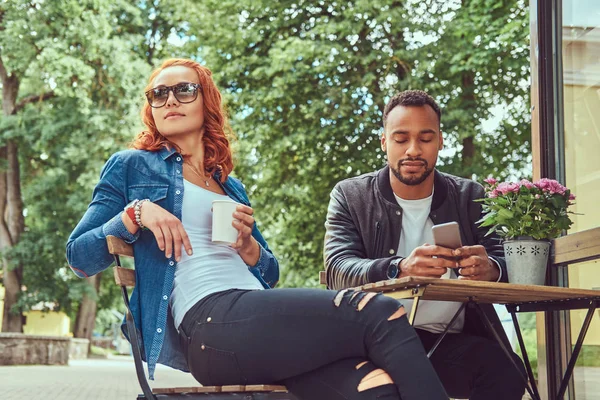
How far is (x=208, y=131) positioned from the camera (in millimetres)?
3027

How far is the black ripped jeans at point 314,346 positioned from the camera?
2094 millimetres

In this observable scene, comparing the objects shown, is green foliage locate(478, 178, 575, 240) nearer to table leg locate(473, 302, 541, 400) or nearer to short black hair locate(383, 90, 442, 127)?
table leg locate(473, 302, 541, 400)

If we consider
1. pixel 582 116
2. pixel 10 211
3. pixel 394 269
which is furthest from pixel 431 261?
pixel 10 211

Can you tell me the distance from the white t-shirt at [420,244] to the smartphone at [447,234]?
42cm

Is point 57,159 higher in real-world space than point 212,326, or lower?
higher

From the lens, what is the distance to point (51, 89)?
19.6 meters

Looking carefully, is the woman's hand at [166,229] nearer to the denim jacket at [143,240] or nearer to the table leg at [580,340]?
the denim jacket at [143,240]

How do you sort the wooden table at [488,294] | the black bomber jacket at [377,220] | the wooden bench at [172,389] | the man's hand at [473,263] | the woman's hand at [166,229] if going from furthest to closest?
1. the black bomber jacket at [377,220]
2. the man's hand at [473,263]
3. the wooden table at [488,294]
4. the woman's hand at [166,229]
5. the wooden bench at [172,389]

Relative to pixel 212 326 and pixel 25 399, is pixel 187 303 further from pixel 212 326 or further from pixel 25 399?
pixel 25 399

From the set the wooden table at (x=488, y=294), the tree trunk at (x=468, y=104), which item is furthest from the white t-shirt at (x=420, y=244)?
the tree trunk at (x=468, y=104)

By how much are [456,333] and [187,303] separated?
4.23 ft

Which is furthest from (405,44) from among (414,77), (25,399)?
(25,399)

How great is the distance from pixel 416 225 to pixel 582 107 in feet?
6.00

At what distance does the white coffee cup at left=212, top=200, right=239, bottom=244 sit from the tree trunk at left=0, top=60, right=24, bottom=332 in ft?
66.3
